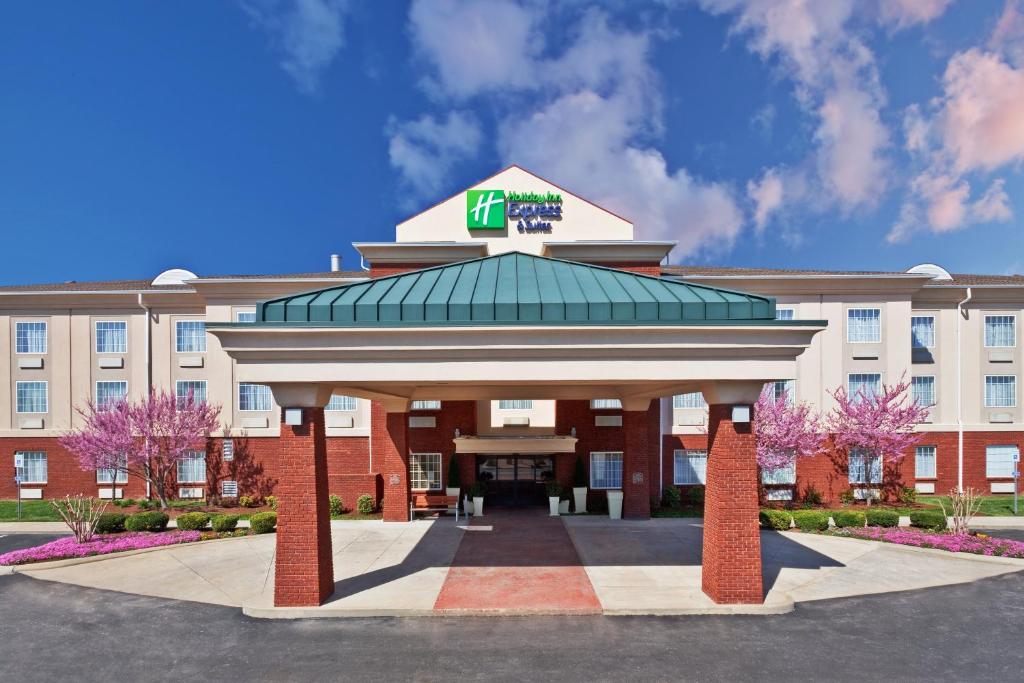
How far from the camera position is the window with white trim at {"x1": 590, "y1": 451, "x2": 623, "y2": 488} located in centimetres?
2333

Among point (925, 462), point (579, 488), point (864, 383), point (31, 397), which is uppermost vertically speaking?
point (864, 383)

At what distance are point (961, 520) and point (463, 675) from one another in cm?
1846

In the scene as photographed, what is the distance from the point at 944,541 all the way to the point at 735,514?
1059 centimetres

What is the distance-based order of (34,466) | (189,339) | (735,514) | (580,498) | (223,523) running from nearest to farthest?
(735,514) → (223,523) → (580,498) → (34,466) → (189,339)

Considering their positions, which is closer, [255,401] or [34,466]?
[255,401]

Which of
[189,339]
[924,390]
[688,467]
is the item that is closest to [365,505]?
[189,339]

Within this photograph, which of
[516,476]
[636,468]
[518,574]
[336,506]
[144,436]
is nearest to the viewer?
[518,574]

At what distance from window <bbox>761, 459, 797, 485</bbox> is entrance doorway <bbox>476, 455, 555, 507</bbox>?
10.5 meters

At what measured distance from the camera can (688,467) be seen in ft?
80.6

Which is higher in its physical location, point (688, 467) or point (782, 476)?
point (688, 467)

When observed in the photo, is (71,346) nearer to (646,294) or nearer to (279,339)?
(279,339)

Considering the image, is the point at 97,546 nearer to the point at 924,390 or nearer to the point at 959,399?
the point at 924,390

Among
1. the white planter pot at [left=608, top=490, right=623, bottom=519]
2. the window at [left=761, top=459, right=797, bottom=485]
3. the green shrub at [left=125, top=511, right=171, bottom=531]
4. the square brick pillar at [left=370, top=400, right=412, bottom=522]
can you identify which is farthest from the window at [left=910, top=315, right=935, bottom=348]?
the green shrub at [left=125, top=511, right=171, bottom=531]

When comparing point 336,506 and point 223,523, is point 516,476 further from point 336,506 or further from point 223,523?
point 223,523
